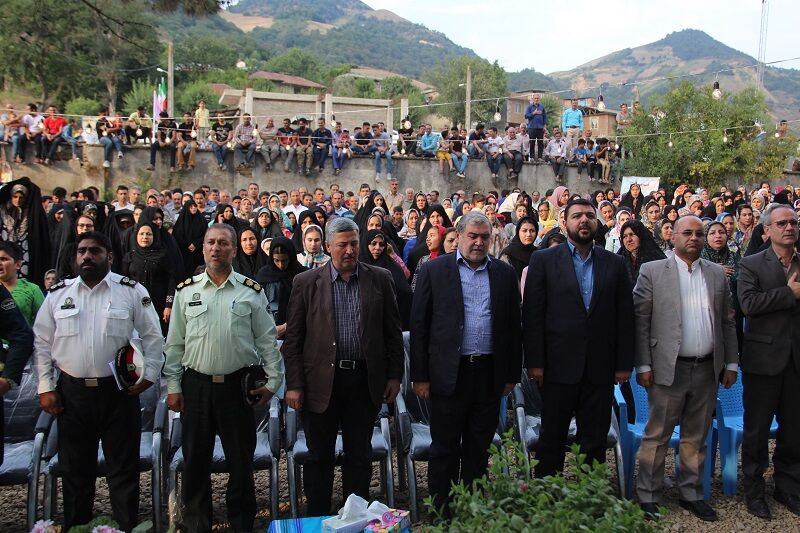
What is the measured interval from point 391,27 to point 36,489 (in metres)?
205

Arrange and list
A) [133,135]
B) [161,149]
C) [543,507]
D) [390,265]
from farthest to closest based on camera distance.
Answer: [133,135] < [161,149] < [390,265] < [543,507]

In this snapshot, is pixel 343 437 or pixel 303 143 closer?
pixel 343 437

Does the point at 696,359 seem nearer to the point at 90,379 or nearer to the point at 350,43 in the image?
the point at 90,379

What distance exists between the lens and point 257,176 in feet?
59.1

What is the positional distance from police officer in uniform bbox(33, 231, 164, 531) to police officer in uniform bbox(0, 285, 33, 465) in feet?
0.21

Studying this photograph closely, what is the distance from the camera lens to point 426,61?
170125 millimetres

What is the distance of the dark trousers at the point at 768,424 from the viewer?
4945 mm

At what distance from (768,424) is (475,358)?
208 centimetres

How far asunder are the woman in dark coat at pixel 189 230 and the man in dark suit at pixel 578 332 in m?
5.76

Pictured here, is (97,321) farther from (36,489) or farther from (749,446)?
(749,446)

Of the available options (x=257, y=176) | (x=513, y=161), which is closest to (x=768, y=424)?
(x=257, y=176)

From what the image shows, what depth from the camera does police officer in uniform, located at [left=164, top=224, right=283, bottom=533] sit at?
4258 millimetres

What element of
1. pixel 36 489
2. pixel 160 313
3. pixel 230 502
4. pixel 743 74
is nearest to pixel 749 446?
pixel 230 502

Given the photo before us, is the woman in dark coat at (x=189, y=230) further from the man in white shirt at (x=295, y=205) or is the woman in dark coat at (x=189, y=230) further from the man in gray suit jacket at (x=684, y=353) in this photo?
the man in gray suit jacket at (x=684, y=353)
